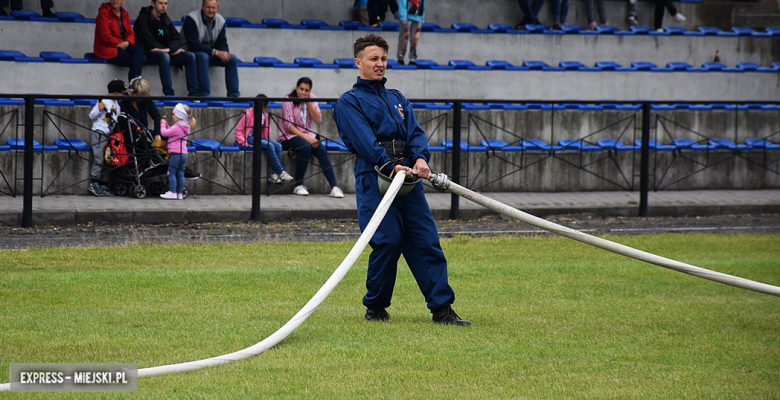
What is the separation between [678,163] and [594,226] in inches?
179

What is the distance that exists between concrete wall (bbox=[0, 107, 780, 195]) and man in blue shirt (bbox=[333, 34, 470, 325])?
7.21 m

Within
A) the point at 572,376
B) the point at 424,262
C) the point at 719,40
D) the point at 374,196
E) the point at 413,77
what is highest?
the point at 719,40

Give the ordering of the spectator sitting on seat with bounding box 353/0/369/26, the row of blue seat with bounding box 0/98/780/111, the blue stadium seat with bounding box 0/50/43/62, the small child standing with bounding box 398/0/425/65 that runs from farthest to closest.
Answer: the spectator sitting on seat with bounding box 353/0/369/26 < the small child standing with bounding box 398/0/425/65 < the blue stadium seat with bounding box 0/50/43/62 < the row of blue seat with bounding box 0/98/780/111

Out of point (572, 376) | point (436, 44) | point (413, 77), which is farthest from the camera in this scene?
point (436, 44)

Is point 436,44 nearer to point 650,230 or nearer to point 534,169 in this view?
point 534,169

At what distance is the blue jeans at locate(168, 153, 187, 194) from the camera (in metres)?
12.6

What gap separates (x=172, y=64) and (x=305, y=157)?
10.2 feet

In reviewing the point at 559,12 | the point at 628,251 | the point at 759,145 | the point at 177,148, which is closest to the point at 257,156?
the point at 177,148

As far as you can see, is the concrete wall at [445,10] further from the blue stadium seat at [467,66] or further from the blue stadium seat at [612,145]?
the blue stadium seat at [612,145]

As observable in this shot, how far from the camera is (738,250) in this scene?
10273 mm

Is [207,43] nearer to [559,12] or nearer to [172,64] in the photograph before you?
[172,64]

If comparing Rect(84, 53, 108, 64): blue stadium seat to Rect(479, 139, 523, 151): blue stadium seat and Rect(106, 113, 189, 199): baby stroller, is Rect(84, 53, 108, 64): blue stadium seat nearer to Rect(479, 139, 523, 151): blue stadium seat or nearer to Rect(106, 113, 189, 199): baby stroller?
Rect(106, 113, 189, 199): baby stroller

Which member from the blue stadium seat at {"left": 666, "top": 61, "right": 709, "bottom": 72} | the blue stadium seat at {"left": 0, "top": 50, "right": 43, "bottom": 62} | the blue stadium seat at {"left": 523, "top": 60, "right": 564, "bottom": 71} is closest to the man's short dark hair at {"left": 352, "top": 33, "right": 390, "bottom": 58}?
the blue stadium seat at {"left": 0, "top": 50, "right": 43, "bottom": 62}

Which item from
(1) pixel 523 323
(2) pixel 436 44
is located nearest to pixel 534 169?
(2) pixel 436 44
